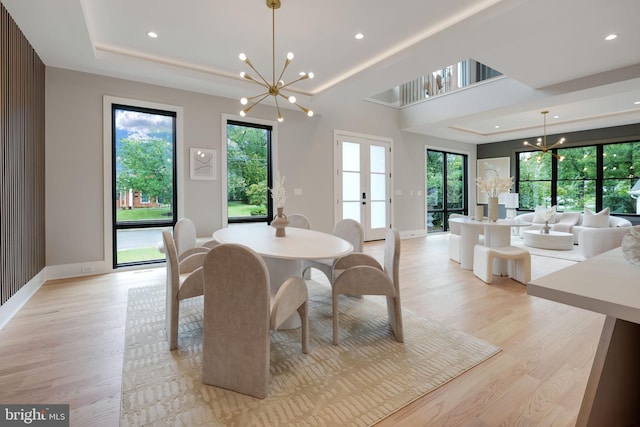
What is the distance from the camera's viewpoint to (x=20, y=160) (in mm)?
2969

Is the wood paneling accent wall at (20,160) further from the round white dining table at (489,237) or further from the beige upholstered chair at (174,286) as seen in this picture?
the round white dining table at (489,237)

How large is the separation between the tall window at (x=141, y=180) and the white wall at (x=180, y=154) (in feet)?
0.65

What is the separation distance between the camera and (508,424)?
4.70 feet

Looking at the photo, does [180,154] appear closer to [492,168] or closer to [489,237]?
[489,237]

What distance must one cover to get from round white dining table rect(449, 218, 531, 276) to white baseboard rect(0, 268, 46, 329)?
190 inches

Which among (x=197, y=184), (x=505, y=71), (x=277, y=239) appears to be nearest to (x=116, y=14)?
(x=197, y=184)

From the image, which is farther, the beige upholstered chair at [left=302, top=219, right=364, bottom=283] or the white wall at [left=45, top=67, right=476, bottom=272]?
the white wall at [left=45, top=67, right=476, bottom=272]

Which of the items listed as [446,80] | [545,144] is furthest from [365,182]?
[545,144]

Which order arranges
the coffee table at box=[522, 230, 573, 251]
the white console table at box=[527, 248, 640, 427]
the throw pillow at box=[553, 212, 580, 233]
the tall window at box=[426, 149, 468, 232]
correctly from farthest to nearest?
the tall window at box=[426, 149, 468, 232], the throw pillow at box=[553, 212, 580, 233], the coffee table at box=[522, 230, 573, 251], the white console table at box=[527, 248, 640, 427]

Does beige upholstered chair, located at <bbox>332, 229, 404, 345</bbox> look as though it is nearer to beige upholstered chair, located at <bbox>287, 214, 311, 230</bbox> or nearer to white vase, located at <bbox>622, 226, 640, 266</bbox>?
white vase, located at <bbox>622, 226, 640, 266</bbox>

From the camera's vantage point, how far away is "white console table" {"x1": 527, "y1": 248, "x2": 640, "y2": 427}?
2.64 feet

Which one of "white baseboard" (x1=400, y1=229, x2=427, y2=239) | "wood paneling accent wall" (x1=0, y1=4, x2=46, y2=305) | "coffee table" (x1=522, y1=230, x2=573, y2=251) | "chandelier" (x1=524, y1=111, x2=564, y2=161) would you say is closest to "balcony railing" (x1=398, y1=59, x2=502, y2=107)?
"chandelier" (x1=524, y1=111, x2=564, y2=161)

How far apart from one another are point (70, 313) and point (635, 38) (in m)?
6.36

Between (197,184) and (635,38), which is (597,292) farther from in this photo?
(197,184)
